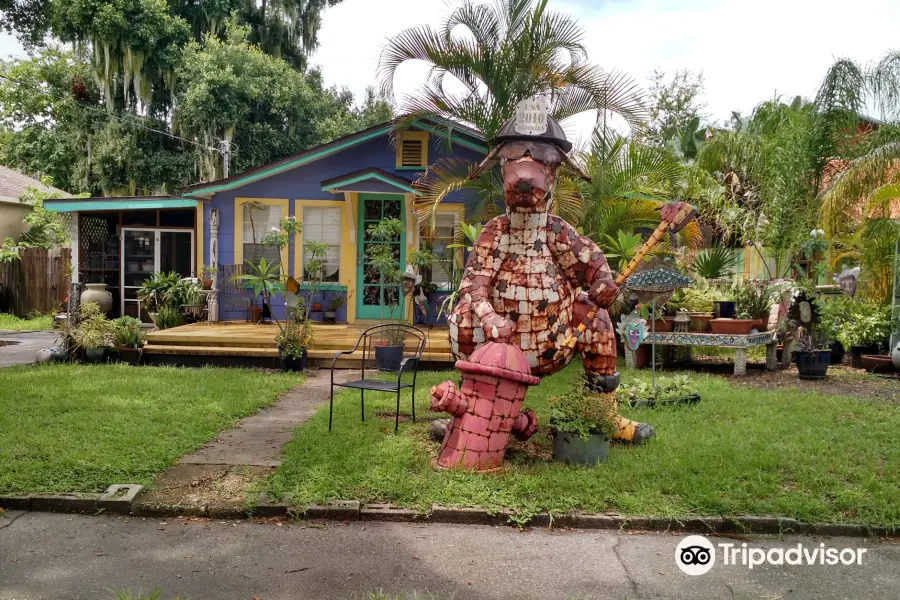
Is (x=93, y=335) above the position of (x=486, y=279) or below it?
below

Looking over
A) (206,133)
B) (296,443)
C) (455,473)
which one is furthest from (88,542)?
(206,133)

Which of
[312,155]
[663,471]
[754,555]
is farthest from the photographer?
[312,155]

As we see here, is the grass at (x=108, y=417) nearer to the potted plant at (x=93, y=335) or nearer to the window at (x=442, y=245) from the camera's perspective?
the potted plant at (x=93, y=335)

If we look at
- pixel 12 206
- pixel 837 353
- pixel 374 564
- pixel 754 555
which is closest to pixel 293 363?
pixel 374 564

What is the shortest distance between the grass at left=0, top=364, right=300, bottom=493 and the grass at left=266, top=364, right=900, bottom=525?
3.27ft

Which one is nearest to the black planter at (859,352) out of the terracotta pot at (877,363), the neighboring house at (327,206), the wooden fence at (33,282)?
the terracotta pot at (877,363)

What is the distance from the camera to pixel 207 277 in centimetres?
1224

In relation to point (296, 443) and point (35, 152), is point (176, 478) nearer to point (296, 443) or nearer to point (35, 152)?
point (296, 443)

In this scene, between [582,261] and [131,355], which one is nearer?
[582,261]

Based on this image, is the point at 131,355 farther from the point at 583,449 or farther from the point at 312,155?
the point at 583,449

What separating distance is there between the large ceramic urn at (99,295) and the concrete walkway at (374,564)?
393 inches

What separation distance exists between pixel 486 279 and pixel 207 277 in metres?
8.78

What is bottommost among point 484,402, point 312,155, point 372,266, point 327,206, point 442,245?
point 484,402

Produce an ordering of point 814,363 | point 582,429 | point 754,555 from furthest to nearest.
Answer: point 814,363 < point 582,429 < point 754,555
